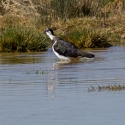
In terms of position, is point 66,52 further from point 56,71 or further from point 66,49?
point 56,71

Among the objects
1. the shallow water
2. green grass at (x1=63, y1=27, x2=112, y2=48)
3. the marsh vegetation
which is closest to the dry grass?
the shallow water

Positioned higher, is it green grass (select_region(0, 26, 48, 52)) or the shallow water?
the shallow water

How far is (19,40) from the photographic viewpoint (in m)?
18.6

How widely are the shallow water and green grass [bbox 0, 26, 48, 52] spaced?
234cm

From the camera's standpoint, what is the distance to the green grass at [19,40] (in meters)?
18.6

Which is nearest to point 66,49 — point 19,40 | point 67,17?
point 19,40

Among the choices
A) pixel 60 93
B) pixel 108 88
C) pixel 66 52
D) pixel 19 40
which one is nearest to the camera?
pixel 60 93

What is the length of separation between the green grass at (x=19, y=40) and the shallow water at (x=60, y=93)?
7.66 ft

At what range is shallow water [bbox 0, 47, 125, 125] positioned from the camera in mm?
8070

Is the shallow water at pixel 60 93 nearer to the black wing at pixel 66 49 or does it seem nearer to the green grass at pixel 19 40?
the black wing at pixel 66 49

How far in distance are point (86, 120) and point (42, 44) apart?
1141 centimetres

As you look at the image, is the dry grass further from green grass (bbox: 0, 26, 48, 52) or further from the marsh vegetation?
the marsh vegetation

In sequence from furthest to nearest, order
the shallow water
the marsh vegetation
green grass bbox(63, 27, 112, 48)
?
the marsh vegetation → green grass bbox(63, 27, 112, 48) → the shallow water

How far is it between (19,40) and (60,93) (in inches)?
343
